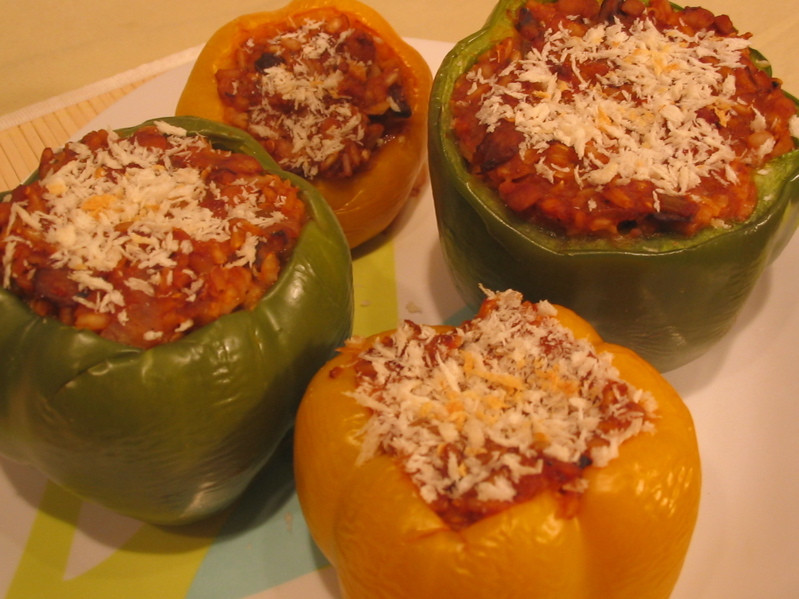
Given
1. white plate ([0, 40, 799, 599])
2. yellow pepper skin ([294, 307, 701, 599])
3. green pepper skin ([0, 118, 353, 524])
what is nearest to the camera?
yellow pepper skin ([294, 307, 701, 599])

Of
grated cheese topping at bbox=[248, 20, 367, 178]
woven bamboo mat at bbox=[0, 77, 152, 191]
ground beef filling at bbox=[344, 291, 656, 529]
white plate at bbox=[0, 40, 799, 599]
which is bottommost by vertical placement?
white plate at bbox=[0, 40, 799, 599]

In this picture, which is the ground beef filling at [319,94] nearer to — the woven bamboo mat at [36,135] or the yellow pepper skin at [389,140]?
the yellow pepper skin at [389,140]

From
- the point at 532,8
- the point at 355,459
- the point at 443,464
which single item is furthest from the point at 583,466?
the point at 532,8

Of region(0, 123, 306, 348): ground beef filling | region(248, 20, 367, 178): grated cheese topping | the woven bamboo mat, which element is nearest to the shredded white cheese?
region(0, 123, 306, 348): ground beef filling

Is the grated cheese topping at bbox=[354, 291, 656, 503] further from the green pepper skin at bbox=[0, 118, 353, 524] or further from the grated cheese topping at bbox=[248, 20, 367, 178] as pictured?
the grated cheese topping at bbox=[248, 20, 367, 178]

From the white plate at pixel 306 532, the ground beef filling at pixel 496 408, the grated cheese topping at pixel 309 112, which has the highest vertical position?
the grated cheese topping at pixel 309 112

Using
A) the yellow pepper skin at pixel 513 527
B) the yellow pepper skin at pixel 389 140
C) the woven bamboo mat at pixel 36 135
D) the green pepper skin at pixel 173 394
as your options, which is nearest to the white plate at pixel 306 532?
the green pepper skin at pixel 173 394

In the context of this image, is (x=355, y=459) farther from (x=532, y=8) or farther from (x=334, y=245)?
(x=532, y=8)
